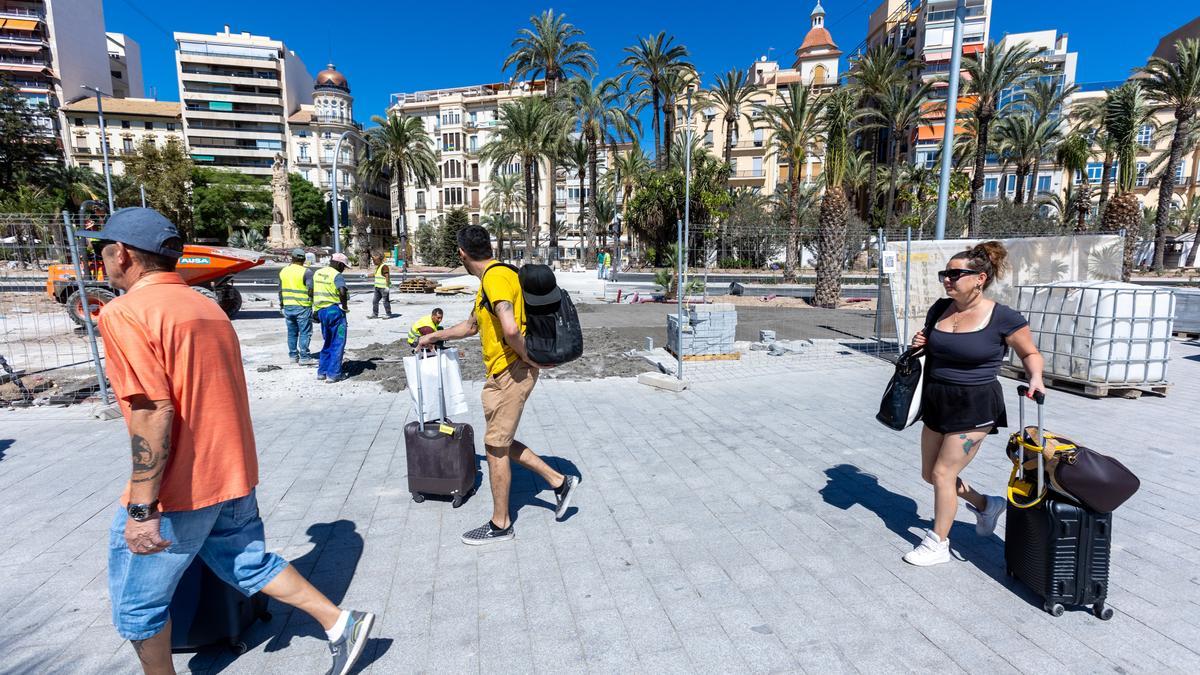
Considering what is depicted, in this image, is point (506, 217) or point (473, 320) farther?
point (506, 217)

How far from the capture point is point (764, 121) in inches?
2194

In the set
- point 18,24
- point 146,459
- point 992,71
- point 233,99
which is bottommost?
point 146,459

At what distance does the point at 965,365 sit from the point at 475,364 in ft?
24.7

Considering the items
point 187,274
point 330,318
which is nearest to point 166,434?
point 330,318

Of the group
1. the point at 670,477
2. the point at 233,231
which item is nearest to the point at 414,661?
the point at 670,477

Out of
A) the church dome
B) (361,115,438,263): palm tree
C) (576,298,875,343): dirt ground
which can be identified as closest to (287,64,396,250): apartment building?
the church dome

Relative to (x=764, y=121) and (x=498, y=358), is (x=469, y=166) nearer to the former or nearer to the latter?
(x=764, y=121)

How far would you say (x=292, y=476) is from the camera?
4.60 metres

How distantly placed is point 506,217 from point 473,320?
57.1 meters

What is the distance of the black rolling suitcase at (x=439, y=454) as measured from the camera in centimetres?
393

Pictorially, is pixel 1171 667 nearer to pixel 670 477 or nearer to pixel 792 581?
pixel 792 581

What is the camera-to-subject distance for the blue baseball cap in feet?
6.38

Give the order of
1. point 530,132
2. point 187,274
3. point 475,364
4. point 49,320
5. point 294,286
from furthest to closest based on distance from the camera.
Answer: point 530,132
point 49,320
point 187,274
point 475,364
point 294,286

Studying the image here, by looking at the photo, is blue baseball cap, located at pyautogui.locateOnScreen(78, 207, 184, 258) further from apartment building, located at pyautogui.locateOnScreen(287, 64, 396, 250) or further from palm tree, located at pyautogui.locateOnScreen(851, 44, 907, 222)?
apartment building, located at pyautogui.locateOnScreen(287, 64, 396, 250)
